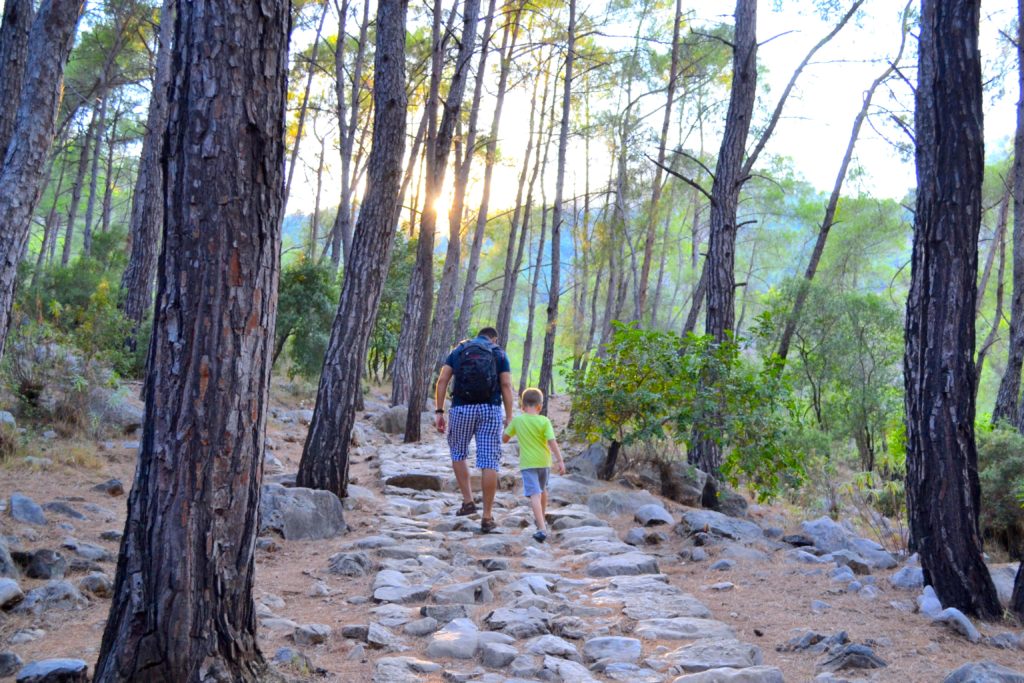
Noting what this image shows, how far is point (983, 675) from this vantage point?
12.4 ft

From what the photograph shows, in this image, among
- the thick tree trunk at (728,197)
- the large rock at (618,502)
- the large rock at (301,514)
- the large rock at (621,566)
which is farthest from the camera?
the thick tree trunk at (728,197)

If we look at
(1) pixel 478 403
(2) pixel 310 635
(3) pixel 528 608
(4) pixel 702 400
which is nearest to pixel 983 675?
(3) pixel 528 608

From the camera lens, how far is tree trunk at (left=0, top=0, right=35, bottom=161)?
653 cm

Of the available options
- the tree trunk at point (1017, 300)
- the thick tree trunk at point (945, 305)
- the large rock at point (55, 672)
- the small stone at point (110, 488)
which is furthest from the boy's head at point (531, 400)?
the tree trunk at point (1017, 300)

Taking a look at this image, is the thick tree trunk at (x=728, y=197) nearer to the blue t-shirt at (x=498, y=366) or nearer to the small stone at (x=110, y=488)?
the blue t-shirt at (x=498, y=366)

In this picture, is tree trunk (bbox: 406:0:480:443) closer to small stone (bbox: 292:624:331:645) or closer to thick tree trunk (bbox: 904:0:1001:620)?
thick tree trunk (bbox: 904:0:1001:620)

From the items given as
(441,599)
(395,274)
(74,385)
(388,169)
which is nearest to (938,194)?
(441,599)

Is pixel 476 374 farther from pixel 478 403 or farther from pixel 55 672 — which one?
pixel 55 672

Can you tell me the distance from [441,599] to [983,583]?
346 centimetres

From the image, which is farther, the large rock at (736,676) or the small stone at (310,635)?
the small stone at (310,635)

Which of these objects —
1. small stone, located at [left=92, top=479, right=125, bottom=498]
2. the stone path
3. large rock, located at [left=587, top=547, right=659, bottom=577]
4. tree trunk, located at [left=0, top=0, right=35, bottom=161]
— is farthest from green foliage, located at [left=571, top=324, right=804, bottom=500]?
tree trunk, located at [left=0, top=0, right=35, bottom=161]

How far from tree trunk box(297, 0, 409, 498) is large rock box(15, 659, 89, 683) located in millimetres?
4504

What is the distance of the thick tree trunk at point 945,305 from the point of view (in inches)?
220

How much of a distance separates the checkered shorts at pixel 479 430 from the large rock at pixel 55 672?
14.9 feet
